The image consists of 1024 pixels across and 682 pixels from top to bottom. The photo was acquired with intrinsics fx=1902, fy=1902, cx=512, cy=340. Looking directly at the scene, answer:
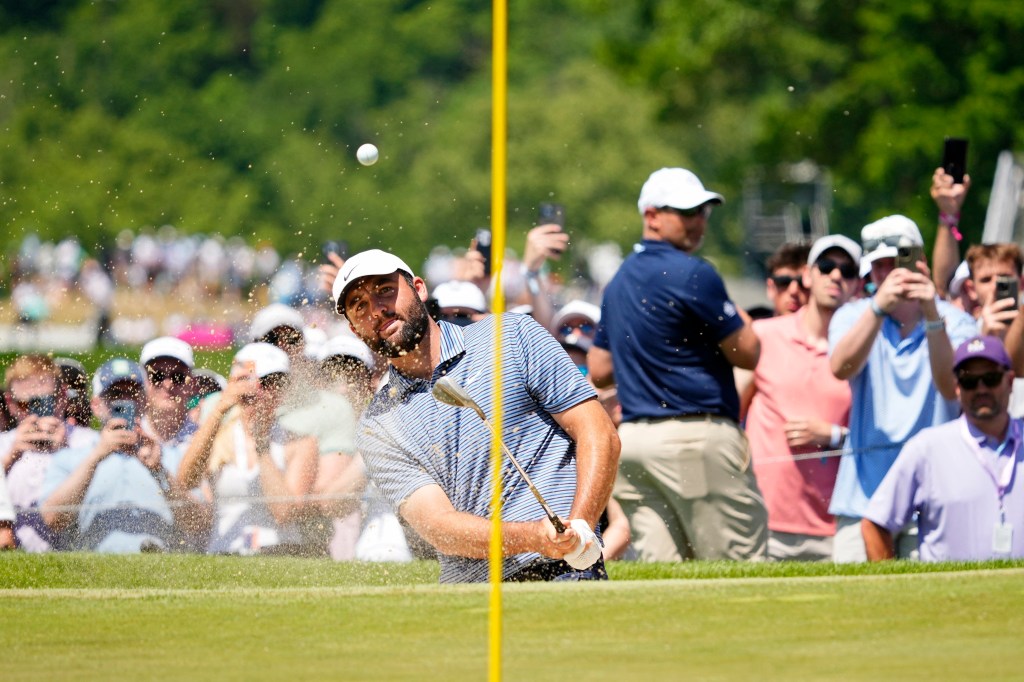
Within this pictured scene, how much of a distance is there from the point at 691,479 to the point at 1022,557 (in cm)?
156

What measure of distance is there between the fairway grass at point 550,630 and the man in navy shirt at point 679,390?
1873mm

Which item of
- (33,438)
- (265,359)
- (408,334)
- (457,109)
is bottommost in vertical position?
(33,438)

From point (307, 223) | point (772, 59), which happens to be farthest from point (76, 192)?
point (772, 59)

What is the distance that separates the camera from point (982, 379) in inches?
299

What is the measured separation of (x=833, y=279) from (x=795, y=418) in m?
0.72

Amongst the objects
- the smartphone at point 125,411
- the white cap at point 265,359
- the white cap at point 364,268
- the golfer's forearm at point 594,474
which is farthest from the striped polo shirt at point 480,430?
the smartphone at point 125,411

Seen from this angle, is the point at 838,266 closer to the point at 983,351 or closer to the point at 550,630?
the point at 983,351

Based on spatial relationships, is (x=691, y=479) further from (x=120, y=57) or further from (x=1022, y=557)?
(x=120, y=57)

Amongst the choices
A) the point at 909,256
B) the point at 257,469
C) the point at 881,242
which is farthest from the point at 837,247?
the point at 257,469

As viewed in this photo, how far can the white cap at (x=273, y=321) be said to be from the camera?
9.06 m

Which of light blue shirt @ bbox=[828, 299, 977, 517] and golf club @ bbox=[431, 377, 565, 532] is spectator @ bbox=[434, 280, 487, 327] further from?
golf club @ bbox=[431, 377, 565, 532]

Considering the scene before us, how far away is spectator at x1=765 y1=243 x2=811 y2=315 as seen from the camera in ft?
32.3

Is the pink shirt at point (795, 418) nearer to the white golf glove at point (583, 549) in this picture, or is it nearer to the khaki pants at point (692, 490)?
the khaki pants at point (692, 490)

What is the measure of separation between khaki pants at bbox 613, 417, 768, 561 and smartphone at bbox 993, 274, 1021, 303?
1543 mm
